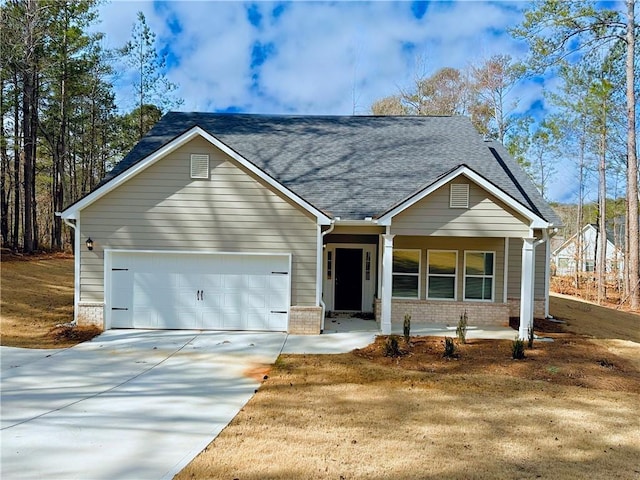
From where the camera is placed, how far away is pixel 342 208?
11203 mm

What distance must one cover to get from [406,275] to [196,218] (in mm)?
6147

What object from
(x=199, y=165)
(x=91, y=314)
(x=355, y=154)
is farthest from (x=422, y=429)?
(x=355, y=154)

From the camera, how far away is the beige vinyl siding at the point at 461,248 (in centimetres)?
1184

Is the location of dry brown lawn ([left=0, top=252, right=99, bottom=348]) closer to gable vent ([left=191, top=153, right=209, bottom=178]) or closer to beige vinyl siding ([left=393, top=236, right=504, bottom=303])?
gable vent ([left=191, top=153, right=209, bottom=178])

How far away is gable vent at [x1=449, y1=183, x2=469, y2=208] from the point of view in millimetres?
10047

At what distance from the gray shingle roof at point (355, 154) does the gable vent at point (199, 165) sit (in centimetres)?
110

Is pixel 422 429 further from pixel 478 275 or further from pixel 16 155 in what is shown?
pixel 16 155

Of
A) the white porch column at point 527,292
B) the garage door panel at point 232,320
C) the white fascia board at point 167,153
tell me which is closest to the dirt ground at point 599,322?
the white porch column at point 527,292

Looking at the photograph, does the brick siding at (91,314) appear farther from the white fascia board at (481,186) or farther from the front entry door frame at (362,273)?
the white fascia board at (481,186)

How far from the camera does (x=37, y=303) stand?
41.5 ft

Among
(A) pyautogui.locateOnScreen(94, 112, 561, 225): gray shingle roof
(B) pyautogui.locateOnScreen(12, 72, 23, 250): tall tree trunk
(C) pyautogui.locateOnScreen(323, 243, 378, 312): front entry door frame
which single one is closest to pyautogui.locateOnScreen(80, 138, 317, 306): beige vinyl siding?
(A) pyautogui.locateOnScreen(94, 112, 561, 225): gray shingle roof

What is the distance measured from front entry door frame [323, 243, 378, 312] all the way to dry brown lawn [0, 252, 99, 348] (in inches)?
250

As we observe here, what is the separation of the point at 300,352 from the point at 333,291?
164 inches

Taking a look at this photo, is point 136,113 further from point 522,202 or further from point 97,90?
point 522,202
